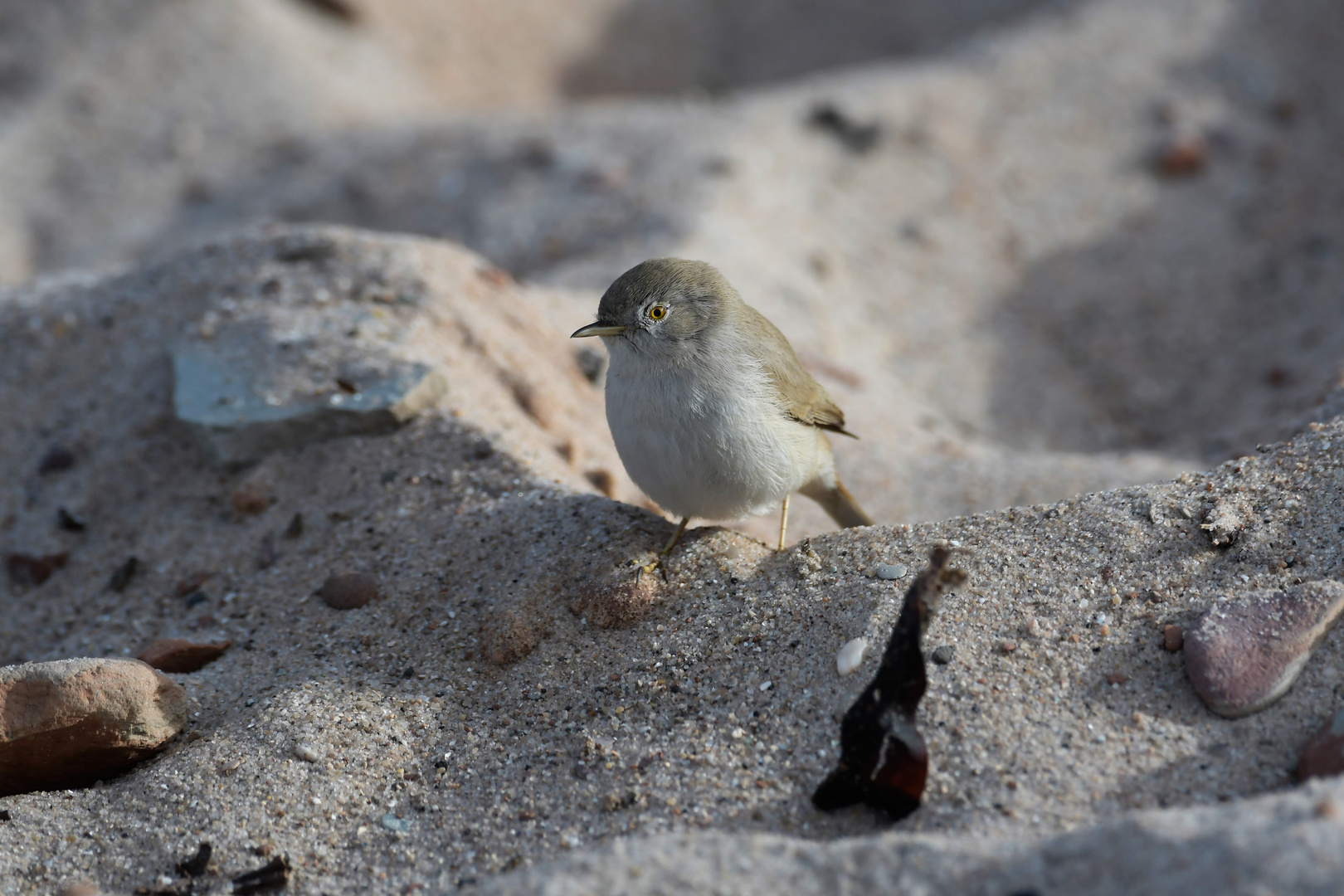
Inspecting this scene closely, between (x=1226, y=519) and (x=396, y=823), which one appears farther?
(x=1226, y=519)

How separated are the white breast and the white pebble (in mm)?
1529

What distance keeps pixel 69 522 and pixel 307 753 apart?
245cm

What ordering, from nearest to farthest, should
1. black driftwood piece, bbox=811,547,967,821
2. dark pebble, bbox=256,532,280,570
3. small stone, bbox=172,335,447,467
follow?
black driftwood piece, bbox=811,547,967,821 < dark pebble, bbox=256,532,280,570 < small stone, bbox=172,335,447,467

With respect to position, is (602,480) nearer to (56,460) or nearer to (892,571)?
(892,571)

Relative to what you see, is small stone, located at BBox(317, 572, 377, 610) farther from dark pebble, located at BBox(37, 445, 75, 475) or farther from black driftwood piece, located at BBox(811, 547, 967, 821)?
black driftwood piece, located at BBox(811, 547, 967, 821)

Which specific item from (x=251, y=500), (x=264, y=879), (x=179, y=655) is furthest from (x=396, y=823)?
(x=251, y=500)

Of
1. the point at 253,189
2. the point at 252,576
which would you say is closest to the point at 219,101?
the point at 253,189

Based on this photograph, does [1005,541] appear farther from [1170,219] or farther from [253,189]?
[253,189]

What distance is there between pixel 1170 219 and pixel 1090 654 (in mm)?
7213

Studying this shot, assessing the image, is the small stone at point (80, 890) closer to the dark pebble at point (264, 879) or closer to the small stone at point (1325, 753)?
the dark pebble at point (264, 879)

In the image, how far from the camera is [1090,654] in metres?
3.46

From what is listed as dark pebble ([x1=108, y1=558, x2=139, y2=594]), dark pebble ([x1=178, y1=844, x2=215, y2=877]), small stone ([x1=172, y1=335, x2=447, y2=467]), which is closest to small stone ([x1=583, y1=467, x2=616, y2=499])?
small stone ([x1=172, y1=335, x2=447, y2=467])

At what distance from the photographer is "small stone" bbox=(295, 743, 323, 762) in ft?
11.7

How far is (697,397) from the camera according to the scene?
403 centimetres
